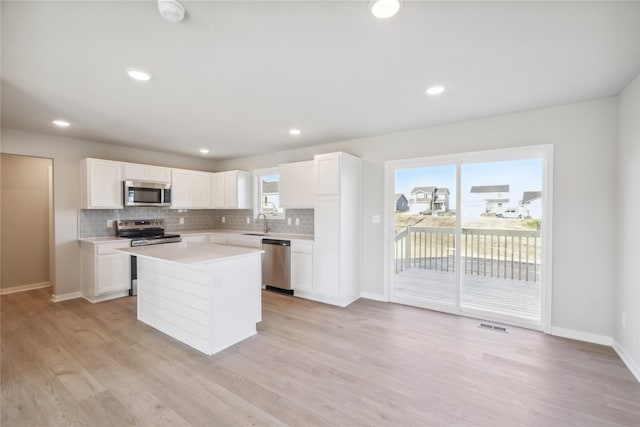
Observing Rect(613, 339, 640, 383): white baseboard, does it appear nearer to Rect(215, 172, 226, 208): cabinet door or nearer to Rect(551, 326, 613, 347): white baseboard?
Rect(551, 326, 613, 347): white baseboard

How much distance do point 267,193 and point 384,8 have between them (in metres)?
4.50

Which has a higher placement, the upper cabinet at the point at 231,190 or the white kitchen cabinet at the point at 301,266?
the upper cabinet at the point at 231,190

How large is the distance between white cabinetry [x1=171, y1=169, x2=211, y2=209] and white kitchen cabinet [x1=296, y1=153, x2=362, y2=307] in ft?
9.71

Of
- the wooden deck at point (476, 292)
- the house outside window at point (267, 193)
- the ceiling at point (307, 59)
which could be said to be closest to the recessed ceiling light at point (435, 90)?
the ceiling at point (307, 59)

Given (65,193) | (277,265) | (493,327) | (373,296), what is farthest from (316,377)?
(65,193)

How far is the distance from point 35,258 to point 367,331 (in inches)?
231

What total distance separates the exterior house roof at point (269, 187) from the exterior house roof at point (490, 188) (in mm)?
3519

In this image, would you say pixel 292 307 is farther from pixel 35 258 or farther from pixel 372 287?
pixel 35 258

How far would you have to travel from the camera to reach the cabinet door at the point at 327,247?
4020mm

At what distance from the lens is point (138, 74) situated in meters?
2.29

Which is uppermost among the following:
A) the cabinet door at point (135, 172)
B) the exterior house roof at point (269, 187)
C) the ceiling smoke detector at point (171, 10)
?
the ceiling smoke detector at point (171, 10)

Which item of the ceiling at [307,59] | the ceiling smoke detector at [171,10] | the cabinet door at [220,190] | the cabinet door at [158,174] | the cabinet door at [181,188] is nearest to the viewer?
the ceiling smoke detector at [171,10]

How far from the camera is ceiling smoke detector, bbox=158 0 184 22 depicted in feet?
4.82

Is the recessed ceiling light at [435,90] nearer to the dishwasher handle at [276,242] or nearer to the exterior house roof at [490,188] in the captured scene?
the exterior house roof at [490,188]
